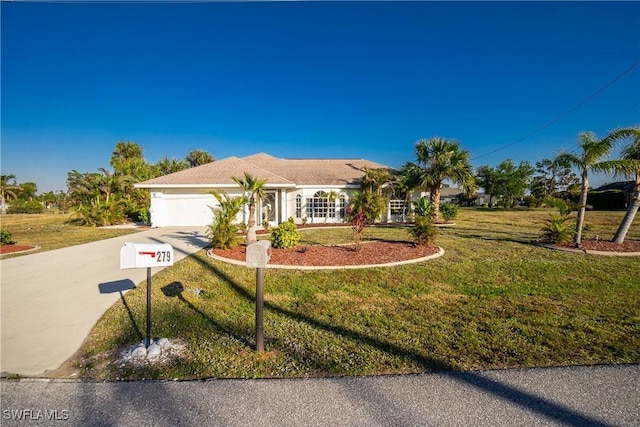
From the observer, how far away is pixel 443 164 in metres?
17.6

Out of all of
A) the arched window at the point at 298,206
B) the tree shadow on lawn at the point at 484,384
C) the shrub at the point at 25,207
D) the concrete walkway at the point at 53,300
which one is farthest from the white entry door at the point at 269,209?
the shrub at the point at 25,207

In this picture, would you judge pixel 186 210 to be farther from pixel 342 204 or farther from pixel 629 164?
pixel 629 164

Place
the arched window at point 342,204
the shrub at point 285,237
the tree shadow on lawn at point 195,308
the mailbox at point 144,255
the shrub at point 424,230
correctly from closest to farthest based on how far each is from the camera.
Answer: the mailbox at point 144,255
the tree shadow on lawn at point 195,308
the shrub at point 285,237
the shrub at point 424,230
the arched window at point 342,204

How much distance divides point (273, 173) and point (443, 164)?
11.6 metres

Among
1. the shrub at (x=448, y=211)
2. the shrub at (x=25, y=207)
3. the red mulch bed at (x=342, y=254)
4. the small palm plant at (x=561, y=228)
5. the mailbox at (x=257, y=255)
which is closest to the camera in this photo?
the mailbox at (x=257, y=255)

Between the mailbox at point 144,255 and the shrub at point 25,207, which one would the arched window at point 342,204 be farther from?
the shrub at point 25,207

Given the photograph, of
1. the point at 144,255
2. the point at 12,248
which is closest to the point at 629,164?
the point at 144,255

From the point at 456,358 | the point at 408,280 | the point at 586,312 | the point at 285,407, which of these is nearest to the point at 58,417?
the point at 285,407

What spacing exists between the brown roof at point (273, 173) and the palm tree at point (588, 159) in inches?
458

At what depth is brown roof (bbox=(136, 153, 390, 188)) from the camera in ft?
56.7

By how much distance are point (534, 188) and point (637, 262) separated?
159 feet

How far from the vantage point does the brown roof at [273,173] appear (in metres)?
17.3

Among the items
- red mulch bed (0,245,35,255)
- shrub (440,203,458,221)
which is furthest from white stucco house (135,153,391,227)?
red mulch bed (0,245,35,255)

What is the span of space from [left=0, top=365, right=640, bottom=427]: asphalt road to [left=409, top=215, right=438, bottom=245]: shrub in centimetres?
669
